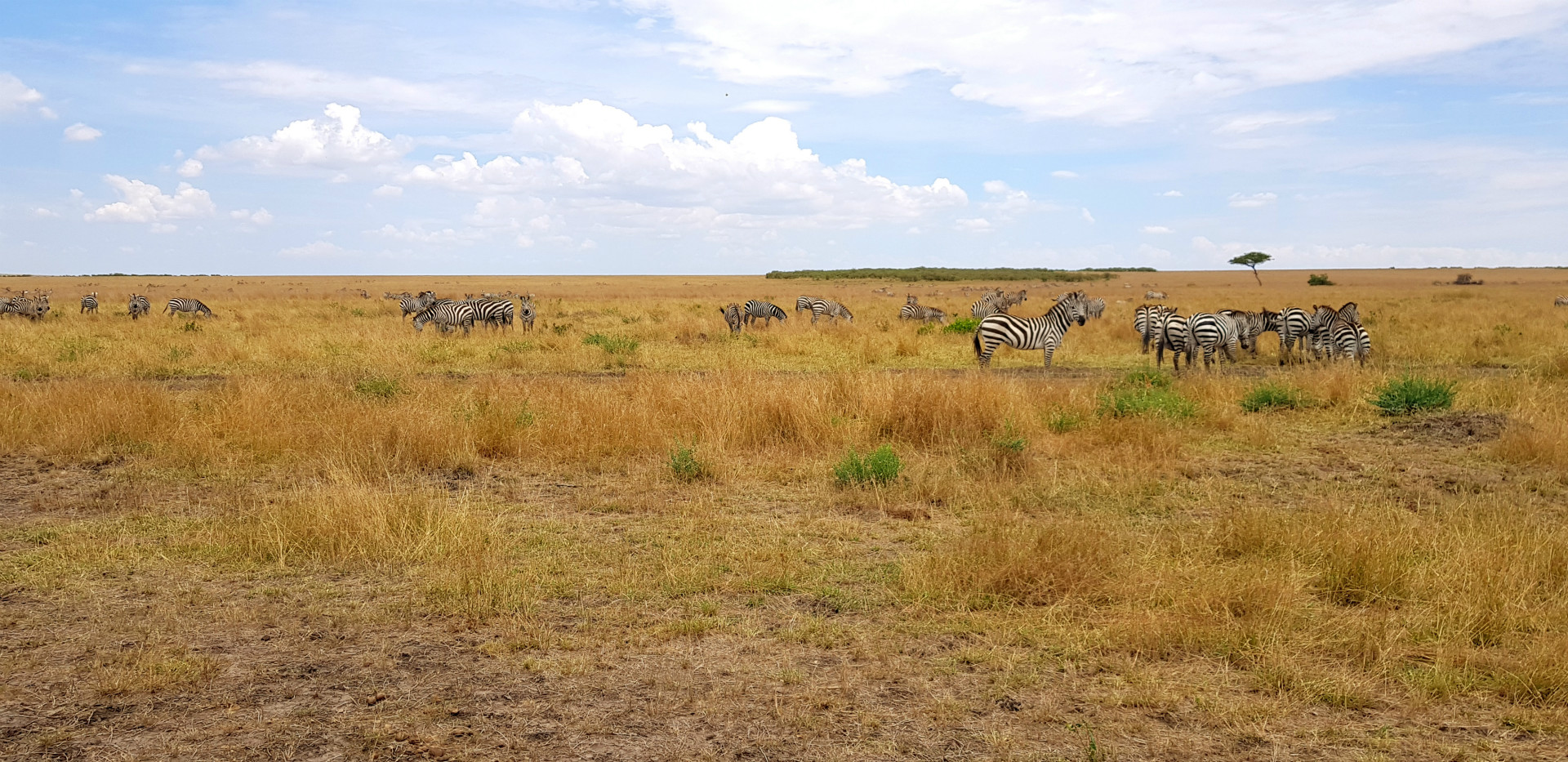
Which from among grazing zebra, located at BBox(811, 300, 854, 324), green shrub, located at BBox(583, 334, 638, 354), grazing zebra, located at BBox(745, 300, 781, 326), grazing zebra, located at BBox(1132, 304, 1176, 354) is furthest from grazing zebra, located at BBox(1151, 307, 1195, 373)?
grazing zebra, located at BBox(811, 300, 854, 324)

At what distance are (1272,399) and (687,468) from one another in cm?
810

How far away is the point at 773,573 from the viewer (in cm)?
609

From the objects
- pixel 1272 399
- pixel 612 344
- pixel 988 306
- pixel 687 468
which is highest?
pixel 988 306

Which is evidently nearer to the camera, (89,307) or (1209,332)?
(1209,332)

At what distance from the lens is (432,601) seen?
222 inches

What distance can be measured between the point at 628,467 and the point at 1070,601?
4806mm

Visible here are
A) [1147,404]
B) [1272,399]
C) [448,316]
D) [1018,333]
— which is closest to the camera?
[1147,404]

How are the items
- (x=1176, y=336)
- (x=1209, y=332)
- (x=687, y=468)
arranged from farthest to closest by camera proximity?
(x=1176, y=336)
(x=1209, y=332)
(x=687, y=468)

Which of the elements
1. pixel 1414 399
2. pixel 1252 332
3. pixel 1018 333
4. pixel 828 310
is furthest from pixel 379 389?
pixel 828 310

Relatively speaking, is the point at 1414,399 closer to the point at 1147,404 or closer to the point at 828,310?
the point at 1147,404

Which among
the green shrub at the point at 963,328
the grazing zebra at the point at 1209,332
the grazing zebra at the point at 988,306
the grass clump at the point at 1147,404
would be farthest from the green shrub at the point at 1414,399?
the grazing zebra at the point at 988,306

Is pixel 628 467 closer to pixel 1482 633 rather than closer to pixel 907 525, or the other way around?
pixel 907 525

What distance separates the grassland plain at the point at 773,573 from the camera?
420cm

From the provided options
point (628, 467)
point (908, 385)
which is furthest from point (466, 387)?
point (908, 385)
